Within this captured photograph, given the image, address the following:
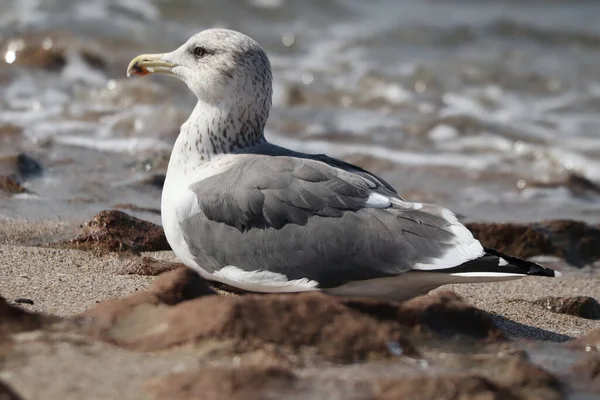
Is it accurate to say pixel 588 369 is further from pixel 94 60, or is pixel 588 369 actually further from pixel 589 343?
pixel 94 60

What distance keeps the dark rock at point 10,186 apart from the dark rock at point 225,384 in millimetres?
3697

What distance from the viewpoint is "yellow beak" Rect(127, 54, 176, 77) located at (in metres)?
5.25

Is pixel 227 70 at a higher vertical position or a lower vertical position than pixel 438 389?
higher

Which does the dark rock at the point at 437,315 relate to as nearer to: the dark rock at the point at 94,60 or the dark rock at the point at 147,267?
the dark rock at the point at 147,267

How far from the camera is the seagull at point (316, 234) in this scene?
4168mm

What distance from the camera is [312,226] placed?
14.1ft

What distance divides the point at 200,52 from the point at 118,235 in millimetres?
1087

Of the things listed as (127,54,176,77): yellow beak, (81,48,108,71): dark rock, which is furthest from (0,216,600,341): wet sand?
(81,48,108,71): dark rock

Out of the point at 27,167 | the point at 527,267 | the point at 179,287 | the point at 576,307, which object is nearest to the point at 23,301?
the point at 179,287

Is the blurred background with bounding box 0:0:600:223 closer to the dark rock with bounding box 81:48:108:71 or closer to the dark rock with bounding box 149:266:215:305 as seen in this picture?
the dark rock with bounding box 81:48:108:71

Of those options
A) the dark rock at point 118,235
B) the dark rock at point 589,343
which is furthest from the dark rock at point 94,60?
the dark rock at point 589,343

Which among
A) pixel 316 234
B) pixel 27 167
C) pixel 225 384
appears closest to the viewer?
pixel 225 384

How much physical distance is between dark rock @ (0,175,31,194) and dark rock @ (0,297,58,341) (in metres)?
3.13

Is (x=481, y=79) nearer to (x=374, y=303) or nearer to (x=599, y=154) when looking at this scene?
(x=599, y=154)
